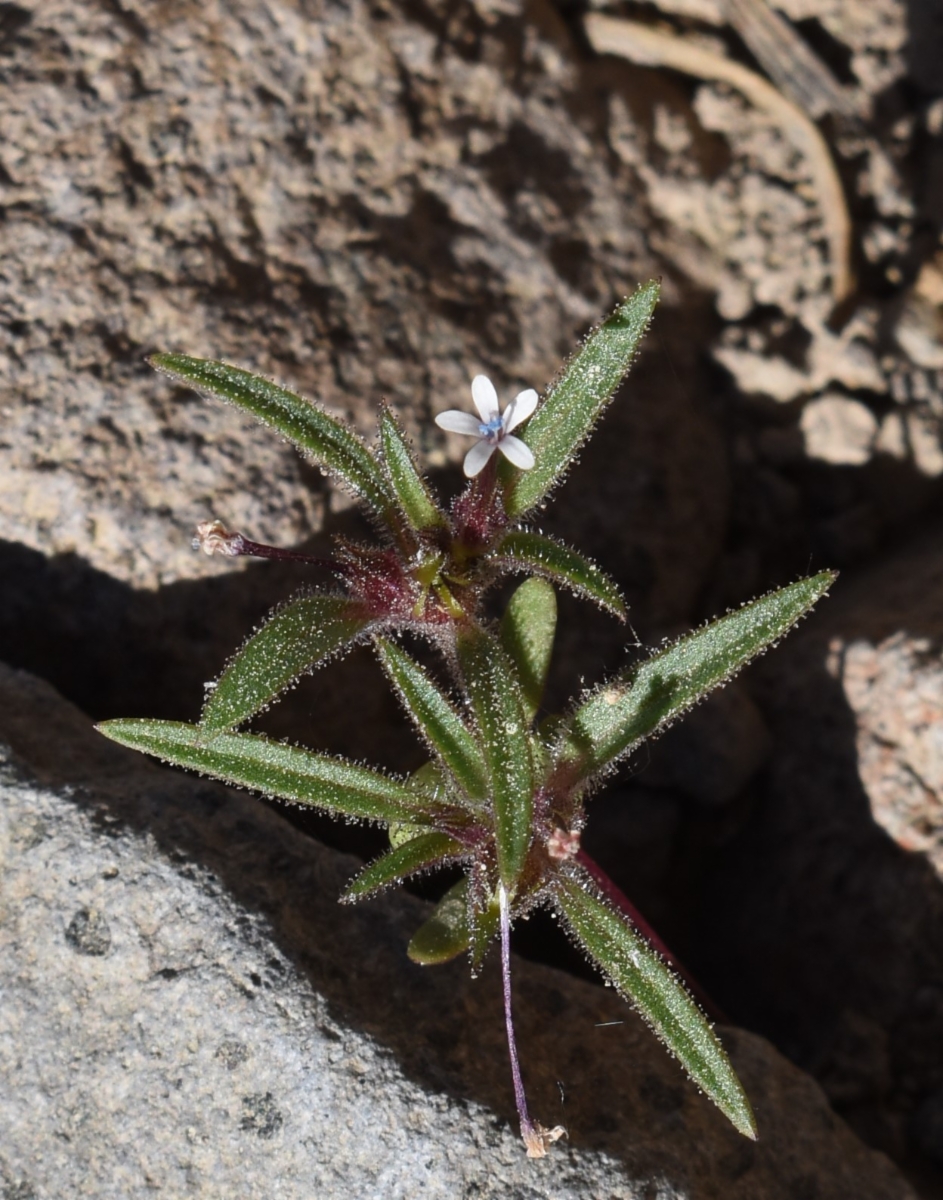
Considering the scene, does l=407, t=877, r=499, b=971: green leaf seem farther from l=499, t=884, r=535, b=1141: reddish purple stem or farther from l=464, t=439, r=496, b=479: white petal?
l=464, t=439, r=496, b=479: white petal

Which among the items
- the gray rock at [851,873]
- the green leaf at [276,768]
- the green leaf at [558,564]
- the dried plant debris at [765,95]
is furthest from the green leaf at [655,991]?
the dried plant debris at [765,95]

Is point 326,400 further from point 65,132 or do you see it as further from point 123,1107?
point 123,1107

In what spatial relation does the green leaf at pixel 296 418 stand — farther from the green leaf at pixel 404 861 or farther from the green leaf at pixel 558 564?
the green leaf at pixel 404 861

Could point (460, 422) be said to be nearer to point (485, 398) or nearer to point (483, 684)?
point (485, 398)

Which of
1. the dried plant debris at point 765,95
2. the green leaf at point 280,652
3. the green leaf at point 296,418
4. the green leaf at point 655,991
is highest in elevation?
the dried plant debris at point 765,95

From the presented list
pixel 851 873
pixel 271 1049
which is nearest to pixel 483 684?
pixel 271 1049
